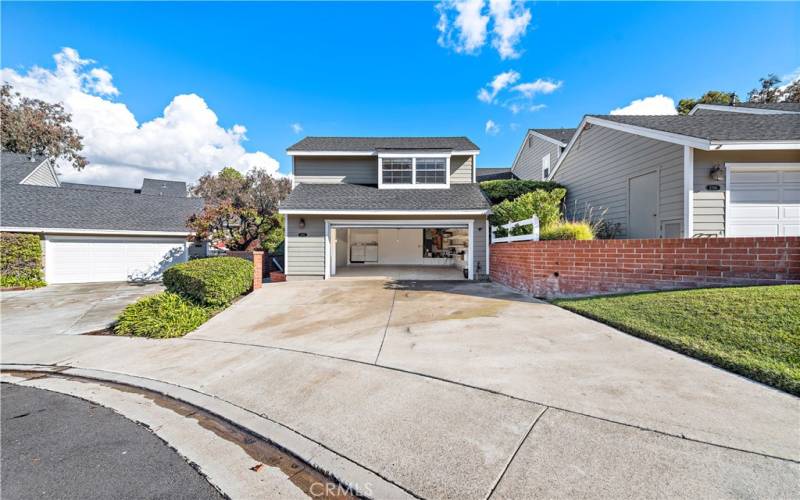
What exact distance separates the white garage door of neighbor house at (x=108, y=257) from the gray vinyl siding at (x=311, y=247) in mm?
7413

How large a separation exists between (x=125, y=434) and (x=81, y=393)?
166cm

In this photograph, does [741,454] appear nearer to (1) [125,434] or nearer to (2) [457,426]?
(2) [457,426]

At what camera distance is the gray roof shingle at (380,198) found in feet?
37.6

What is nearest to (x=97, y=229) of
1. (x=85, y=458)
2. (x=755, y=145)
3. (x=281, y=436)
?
(x=85, y=458)

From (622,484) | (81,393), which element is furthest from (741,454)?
(81,393)

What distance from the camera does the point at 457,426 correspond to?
251 cm

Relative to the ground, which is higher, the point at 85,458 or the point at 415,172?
the point at 415,172

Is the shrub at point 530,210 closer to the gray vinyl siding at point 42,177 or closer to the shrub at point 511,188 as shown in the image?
the shrub at point 511,188

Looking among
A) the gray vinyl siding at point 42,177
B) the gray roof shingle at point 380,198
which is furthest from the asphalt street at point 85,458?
the gray vinyl siding at point 42,177

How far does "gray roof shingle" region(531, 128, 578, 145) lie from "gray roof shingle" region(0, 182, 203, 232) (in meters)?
18.5

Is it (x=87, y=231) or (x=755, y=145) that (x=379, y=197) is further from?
(x=87, y=231)

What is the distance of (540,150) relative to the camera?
16.5 meters

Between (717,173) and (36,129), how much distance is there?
41829 mm

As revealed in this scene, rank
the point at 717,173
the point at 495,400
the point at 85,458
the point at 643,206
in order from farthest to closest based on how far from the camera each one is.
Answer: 1. the point at 643,206
2. the point at 717,173
3. the point at 495,400
4. the point at 85,458
